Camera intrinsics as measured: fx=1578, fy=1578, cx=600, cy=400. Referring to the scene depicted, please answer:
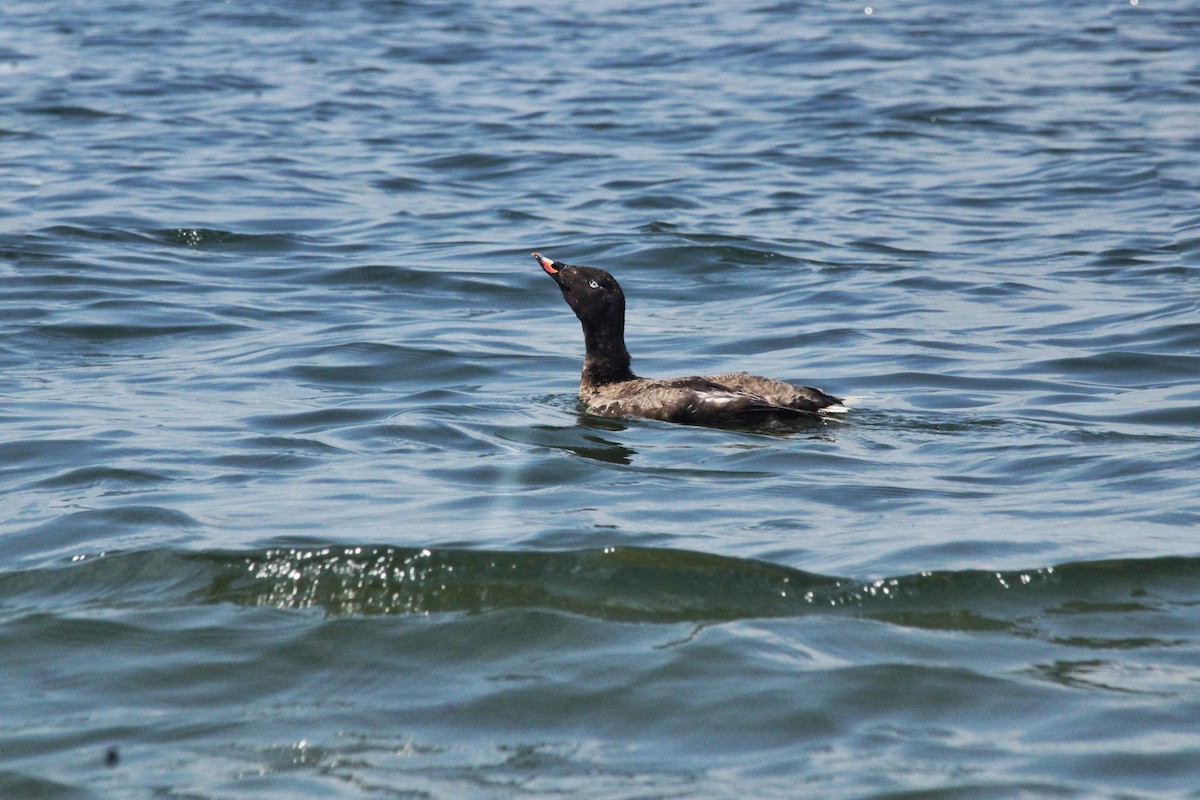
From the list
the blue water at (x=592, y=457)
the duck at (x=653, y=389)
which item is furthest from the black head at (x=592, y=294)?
the blue water at (x=592, y=457)

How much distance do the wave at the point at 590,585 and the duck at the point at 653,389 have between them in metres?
2.86

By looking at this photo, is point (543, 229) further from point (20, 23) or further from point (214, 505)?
point (20, 23)

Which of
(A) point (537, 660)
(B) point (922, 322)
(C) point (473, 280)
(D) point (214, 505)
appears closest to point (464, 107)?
(C) point (473, 280)

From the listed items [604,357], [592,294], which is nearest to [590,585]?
[604,357]

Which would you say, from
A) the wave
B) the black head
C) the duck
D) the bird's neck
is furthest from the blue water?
the black head

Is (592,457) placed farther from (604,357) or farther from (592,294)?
(592,294)

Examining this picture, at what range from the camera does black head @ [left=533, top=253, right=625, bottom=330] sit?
1109cm

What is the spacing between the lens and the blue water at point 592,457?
5.35m

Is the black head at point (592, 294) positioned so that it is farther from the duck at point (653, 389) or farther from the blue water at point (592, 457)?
the blue water at point (592, 457)

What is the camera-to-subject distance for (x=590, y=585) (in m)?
6.74

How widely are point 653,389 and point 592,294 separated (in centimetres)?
110

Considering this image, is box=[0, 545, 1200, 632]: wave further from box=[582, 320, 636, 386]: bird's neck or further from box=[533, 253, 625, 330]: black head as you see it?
box=[533, 253, 625, 330]: black head

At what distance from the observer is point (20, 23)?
30.9 meters

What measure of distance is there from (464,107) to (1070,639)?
20.1m
